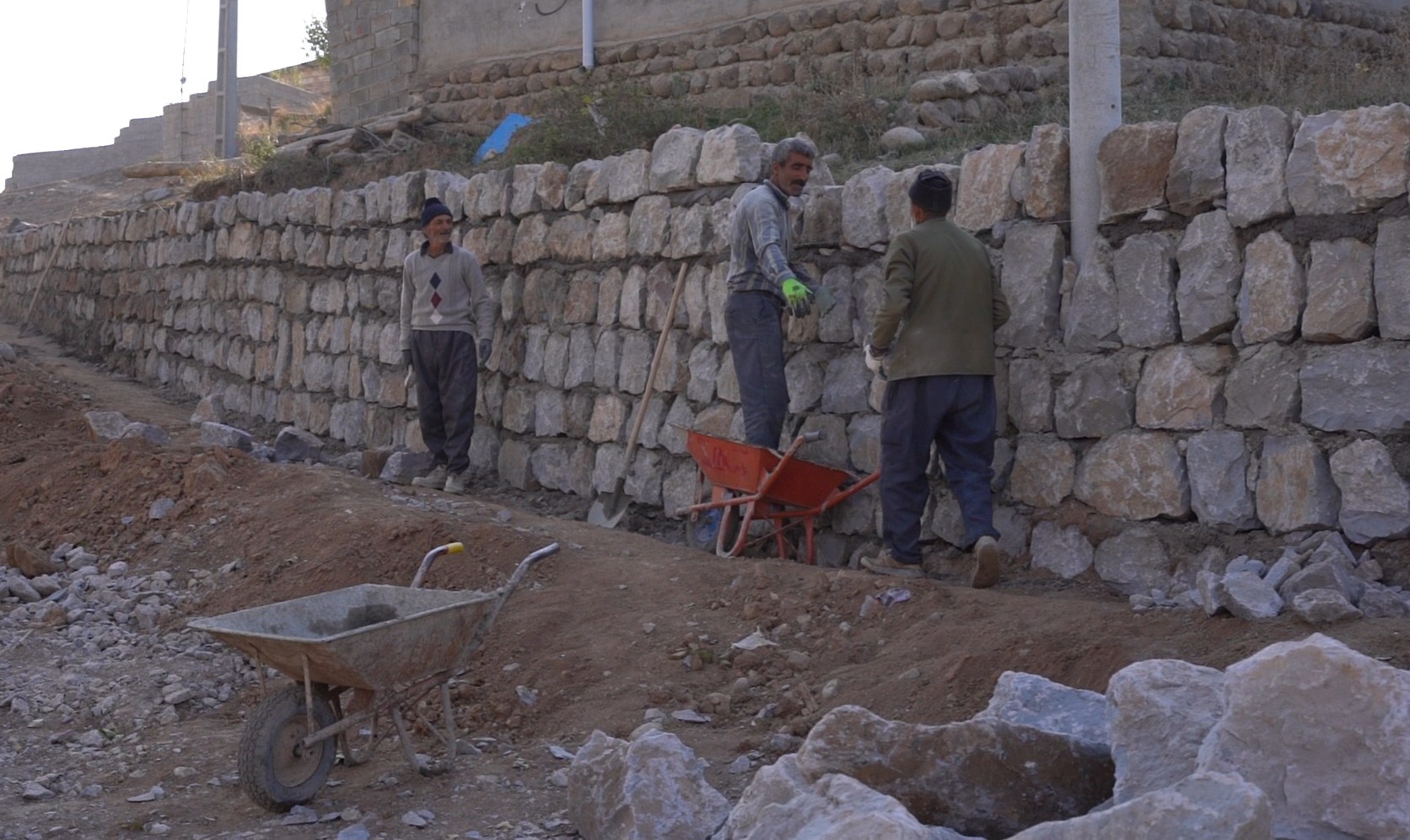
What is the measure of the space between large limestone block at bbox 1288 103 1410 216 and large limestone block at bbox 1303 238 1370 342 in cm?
15

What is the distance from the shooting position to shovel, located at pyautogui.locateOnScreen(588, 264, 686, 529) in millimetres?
8195

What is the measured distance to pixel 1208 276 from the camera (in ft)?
18.7

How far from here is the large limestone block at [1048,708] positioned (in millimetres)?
3723

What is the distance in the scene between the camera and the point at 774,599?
19.7 feet

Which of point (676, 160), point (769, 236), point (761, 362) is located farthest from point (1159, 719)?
point (676, 160)

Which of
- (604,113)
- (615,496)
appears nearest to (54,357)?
(604,113)

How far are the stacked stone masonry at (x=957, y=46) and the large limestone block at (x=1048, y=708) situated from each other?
684cm

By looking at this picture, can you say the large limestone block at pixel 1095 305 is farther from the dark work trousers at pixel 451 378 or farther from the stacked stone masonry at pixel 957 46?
the dark work trousers at pixel 451 378

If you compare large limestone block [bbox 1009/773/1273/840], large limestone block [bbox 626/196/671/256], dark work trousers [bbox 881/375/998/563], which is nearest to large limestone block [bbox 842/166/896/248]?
dark work trousers [bbox 881/375/998/563]

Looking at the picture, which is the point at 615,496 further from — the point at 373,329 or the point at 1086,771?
the point at 1086,771

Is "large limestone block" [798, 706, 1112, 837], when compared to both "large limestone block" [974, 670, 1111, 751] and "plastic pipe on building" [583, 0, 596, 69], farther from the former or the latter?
"plastic pipe on building" [583, 0, 596, 69]

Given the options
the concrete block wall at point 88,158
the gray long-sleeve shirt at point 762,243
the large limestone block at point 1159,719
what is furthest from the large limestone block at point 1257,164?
the concrete block wall at point 88,158

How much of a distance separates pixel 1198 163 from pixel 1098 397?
103 cm

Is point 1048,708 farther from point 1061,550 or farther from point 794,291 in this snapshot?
point 794,291
